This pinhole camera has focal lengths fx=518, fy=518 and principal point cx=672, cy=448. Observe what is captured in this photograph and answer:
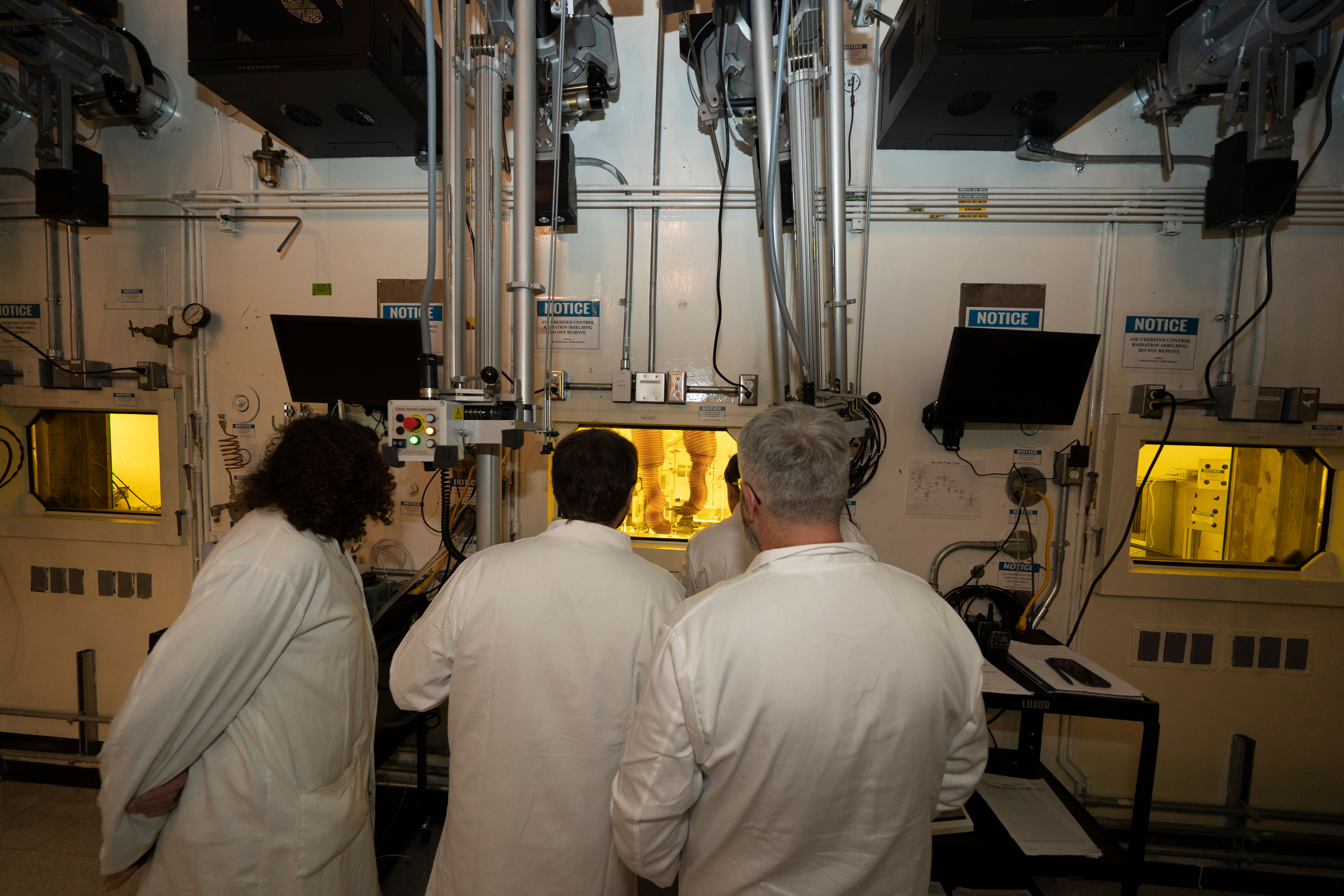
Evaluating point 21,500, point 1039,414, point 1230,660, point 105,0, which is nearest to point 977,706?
point 1039,414

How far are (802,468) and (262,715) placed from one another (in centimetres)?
131

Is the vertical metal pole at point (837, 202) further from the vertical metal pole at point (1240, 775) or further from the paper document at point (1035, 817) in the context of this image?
the vertical metal pole at point (1240, 775)

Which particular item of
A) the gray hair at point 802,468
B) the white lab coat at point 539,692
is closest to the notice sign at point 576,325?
the white lab coat at point 539,692

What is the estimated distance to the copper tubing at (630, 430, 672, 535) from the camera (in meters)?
2.55

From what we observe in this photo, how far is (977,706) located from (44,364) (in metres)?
3.91

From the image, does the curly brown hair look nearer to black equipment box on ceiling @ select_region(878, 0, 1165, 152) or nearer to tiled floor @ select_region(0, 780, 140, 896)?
tiled floor @ select_region(0, 780, 140, 896)

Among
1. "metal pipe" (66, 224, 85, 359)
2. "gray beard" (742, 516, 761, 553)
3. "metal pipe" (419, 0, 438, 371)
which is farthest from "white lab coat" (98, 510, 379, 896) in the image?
"metal pipe" (66, 224, 85, 359)

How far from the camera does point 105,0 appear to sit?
224 centimetres

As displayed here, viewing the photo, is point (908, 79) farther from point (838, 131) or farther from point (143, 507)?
point (143, 507)

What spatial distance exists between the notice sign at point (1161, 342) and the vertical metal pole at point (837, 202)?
1.27 meters

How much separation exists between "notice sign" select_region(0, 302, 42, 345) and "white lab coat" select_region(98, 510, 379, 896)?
2587 mm

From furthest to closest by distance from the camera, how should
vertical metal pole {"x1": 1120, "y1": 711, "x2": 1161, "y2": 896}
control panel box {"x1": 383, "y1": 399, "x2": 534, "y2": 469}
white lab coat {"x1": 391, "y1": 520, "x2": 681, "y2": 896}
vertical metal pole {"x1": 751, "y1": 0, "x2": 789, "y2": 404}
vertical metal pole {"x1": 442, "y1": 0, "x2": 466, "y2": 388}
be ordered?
vertical metal pole {"x1": 751, "y1": 0, "x2": 789, "y2": 404}
vertical metal pole {"x1": 442, "y1": 0, "x2": 466, "y2": 388}
vertical metal pole {"x1": 1120, "y1": 711, "x2": 1161, "y2": 896}
control panel box {"x1": 383, "y1": 399, "x2": 534, "y2": 469}
white lab coat {"x1": 391, "y1": 520, "x2": 681, "y2": 896}

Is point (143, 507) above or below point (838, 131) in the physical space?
below

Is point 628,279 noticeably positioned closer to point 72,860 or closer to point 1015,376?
point 1015,376
